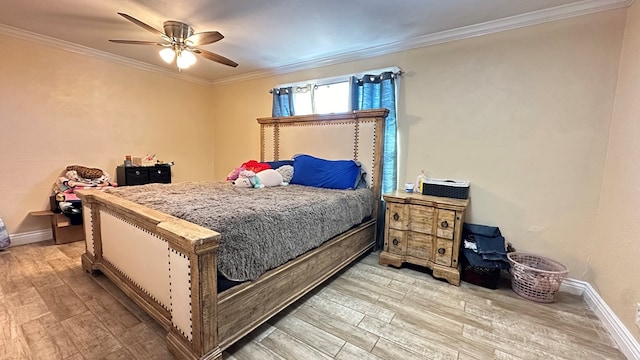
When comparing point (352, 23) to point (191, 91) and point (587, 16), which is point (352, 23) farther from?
point (191, 91)

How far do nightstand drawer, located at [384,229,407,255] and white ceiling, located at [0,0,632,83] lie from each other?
6.63 ft

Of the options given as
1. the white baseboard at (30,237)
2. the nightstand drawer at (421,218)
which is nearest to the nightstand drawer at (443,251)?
the nightstand drawer at (421,218)

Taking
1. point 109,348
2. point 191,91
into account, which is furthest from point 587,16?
point 191,91

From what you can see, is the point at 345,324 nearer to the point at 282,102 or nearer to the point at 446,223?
the point at 446,223

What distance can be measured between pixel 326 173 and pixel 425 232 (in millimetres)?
1212

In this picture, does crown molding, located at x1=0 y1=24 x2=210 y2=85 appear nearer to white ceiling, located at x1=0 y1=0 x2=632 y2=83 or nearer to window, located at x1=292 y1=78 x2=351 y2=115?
white ceiling, located at x1=0 y1=0 x2=632 y2=83

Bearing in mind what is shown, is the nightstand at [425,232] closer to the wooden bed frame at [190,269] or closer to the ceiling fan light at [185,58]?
the wooden bed frame at [190,269]

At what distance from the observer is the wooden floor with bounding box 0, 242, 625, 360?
1534mm

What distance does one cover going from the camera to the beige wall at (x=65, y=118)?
9.73 feet

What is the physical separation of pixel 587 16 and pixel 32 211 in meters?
5.90

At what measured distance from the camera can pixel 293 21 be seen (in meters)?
2.50

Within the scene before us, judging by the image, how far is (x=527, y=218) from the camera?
2430 mm

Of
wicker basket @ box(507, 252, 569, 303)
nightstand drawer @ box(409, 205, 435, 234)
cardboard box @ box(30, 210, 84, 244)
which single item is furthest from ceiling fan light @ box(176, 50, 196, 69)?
wicker basket @ box(507, 252, 569, 303)

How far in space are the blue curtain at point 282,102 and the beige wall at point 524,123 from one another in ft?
4.83
